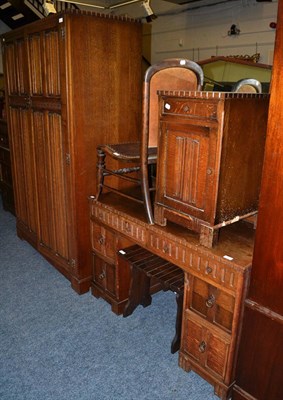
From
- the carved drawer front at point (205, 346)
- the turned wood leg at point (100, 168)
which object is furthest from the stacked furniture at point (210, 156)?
the turned wood leg at point (100, 168)

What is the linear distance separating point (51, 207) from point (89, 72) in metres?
1.18

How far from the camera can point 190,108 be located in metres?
1.59

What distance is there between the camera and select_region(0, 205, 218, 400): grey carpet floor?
184cm

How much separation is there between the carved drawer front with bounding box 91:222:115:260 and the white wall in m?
4.49

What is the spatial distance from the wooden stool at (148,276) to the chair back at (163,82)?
76 cm

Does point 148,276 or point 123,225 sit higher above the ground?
point 123,225

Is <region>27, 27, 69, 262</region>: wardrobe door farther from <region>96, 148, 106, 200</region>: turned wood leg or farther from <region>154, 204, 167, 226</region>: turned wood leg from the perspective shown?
<region>154, 204, 167, 226</region>: turned wood leg

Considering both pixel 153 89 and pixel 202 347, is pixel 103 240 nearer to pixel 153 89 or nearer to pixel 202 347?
pixel 202 347

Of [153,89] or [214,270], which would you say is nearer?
[214,270]

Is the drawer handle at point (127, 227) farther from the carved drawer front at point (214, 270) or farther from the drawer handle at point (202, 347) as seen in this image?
the drawer handle at point (202, 347)

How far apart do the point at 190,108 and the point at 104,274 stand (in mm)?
1426

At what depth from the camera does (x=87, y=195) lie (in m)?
2.56

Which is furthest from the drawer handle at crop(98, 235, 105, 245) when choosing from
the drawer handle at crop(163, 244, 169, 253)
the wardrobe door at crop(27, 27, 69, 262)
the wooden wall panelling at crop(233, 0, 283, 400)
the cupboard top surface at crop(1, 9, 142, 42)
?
the cupboard top surface at crop(1, 9, 142, 42)

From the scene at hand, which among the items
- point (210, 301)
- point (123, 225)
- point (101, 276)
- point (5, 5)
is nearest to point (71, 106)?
point (123, 225)
